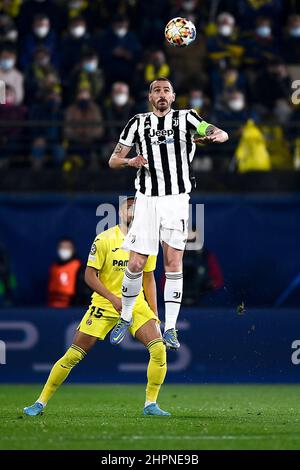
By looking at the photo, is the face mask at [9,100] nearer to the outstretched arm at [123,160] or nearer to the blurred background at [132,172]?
the blurred background at [132,172]

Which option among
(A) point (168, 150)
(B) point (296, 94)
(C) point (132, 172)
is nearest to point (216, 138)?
(A) point (168, 150)

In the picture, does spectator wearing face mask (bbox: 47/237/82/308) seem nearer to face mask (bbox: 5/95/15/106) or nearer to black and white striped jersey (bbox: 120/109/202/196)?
face mask (bbox: 5/95/15/106)

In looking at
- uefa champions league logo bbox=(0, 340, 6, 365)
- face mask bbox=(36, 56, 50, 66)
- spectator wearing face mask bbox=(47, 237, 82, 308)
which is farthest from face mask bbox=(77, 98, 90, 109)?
uefa champions league logo bbox=(0, 340, 6, 365)

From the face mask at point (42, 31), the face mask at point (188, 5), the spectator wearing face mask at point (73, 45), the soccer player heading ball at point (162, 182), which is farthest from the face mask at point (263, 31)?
the soccer player heading ball at point (162, 182)

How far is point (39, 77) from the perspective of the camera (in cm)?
2009

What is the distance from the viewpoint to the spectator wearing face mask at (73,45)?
Answer: 20.8 metres

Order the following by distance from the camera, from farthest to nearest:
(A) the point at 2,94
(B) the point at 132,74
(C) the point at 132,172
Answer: (B) the point at 132,74 < (A) the point at 2,94 < (C) the point at 132,172

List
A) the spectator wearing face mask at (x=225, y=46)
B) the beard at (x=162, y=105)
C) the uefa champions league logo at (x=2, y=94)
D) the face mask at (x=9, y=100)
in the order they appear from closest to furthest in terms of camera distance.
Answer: the beard at (x=162, y=105) < the uefa champions league logo at (x=2, y=94) < the face mask at (x=9, y=100) < the spectator wearing face mask at (x=225, y=46)

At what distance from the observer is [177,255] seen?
11625 mm

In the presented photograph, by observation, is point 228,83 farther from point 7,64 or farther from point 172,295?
point 172,295

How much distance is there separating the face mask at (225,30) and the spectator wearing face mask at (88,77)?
222 centimetres

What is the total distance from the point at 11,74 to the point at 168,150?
886cm

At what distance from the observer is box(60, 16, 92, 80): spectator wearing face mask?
20844mm
